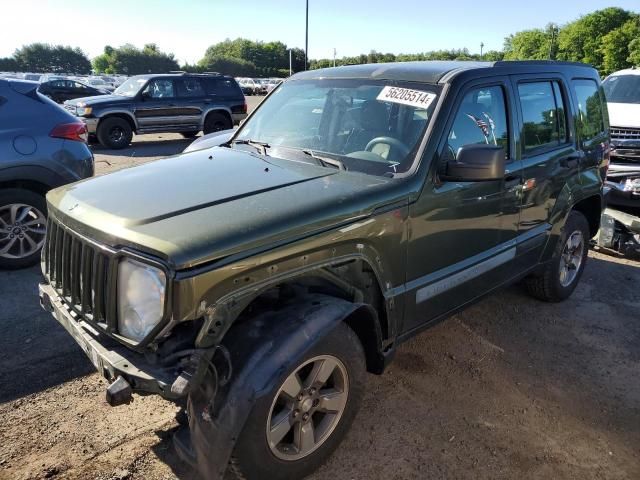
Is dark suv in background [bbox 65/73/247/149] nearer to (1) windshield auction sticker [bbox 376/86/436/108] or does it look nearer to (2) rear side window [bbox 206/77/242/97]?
(2) rear side window [bbox 206/77/242/97]

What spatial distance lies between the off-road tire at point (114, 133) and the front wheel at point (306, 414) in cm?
1247

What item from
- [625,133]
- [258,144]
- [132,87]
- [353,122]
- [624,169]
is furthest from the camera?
[132,87]

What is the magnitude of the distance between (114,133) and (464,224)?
40.7ft

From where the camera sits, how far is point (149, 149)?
13.9 meters

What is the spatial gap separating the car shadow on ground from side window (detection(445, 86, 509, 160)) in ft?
33.4

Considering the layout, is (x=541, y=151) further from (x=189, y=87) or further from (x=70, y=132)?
(x=189, y=87)

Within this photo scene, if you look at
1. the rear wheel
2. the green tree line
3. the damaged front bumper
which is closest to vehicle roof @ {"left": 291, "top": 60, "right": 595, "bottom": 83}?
the damaged front bumper

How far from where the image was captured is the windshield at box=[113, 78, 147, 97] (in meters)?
14.0

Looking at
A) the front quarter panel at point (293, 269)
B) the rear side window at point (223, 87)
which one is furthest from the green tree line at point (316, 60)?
the front quarter panel at point (293, 269)

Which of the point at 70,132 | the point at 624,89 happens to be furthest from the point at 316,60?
the point at 70,132

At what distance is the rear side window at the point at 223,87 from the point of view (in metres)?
15.1

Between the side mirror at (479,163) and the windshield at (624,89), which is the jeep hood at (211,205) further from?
the windshield at (624,89)

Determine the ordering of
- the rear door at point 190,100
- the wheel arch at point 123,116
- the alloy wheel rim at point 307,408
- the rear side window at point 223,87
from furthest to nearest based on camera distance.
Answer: the rear side window at point 223,87 → the rear door at point 190,100 → the wheel arch at point 123,116 → the alloy wheel rim at point 307,408

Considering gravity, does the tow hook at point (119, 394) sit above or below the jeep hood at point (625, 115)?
below
